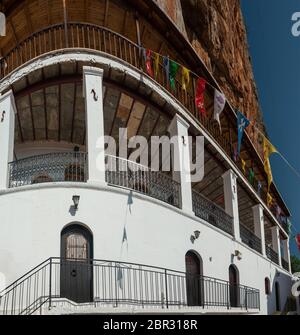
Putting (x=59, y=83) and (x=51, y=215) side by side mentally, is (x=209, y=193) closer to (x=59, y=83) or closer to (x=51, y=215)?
(x=59, y=83)

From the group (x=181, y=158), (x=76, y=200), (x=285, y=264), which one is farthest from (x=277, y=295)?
(x=76, y=200)

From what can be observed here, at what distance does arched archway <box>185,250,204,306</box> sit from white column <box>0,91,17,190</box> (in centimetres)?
609

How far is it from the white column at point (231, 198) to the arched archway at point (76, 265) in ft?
29.4

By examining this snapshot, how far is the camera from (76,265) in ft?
39.3

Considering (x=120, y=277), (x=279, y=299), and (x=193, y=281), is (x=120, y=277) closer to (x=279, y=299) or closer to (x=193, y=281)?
(x=193, y=281)

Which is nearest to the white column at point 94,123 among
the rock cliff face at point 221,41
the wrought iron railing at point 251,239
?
the rock cliff face at point 221,41

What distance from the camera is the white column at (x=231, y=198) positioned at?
66.1ft

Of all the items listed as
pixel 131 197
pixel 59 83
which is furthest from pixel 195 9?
pixel 131 197

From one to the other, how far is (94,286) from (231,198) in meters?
10.0

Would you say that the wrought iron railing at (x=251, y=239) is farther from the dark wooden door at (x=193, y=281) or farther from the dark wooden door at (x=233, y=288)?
the dark wooden door at (x=193, y=281)
